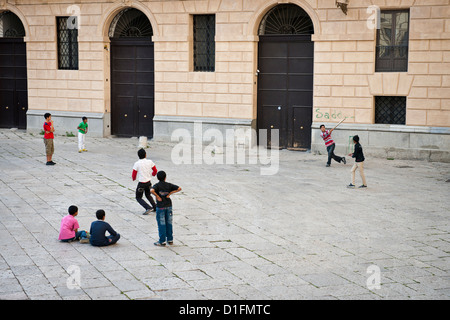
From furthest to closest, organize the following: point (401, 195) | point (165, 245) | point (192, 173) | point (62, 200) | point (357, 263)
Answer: point (192, 173)
point (401, 195)
point (62, 200)
point (165, 245)
point (357, 263)

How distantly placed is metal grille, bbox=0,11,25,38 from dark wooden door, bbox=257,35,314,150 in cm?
1049

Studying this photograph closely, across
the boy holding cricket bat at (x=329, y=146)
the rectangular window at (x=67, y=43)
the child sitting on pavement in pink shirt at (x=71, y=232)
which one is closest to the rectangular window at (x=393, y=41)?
the boy holding cricket bat at (x=329, y=146)

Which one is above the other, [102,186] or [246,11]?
[246,11]

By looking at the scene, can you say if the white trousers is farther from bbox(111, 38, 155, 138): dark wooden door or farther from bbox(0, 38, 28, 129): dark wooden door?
bbox(0, 38, 28, 129): dark wooden door

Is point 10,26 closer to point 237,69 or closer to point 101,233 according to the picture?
point 237,69

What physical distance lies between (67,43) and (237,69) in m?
7.40

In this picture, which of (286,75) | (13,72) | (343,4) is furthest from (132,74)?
(343,4)

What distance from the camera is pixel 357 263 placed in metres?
10.9

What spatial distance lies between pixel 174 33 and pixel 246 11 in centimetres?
287

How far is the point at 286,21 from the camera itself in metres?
23.1

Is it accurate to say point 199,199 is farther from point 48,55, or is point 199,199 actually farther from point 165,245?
point 48,55

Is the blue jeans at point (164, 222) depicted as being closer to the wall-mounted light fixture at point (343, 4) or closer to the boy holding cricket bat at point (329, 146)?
the boy holding cricket bat at point (329, 146)

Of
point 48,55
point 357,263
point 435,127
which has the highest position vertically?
point 48,55

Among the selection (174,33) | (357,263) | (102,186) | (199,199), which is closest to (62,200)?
(102,186)
